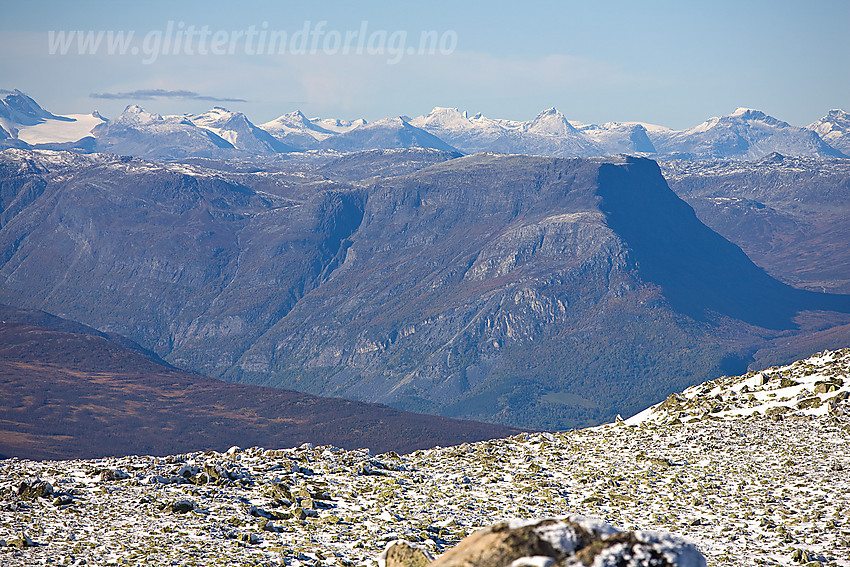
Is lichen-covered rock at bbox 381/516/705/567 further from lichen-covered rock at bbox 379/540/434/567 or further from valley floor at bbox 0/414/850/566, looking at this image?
valley floor at bbox 0/414/850/566

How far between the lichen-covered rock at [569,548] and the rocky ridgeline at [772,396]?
53.8 metres

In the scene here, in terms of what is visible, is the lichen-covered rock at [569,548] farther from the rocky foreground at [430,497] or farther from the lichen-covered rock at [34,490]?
the lichen-covered rock at [34,490]

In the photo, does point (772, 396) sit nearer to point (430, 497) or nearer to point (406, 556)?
point (430, 497)

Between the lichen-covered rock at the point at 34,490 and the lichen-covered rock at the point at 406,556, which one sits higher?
the lichen-covered rock at the point at 406,556

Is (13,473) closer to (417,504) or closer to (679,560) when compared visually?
(417,504)

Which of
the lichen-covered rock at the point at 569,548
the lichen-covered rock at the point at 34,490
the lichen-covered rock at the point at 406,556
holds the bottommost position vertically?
the lichen-covered rock at the point at 34,490

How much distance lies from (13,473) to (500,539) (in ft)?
126

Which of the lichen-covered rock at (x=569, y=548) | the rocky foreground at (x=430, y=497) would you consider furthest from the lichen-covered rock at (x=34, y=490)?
the lichen-covered rock at (x=569, y=548)

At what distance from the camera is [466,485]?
180 feet

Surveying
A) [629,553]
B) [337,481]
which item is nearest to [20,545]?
[337,481]

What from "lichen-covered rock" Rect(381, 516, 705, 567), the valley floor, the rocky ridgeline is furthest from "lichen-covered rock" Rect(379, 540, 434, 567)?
the rocky ridgeline

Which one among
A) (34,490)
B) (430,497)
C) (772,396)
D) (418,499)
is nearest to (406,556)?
(418,499)

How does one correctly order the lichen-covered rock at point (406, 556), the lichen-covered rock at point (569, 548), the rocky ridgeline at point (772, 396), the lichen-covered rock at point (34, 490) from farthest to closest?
the rocky ridgeline at point (772, 396) < the lichen-covered rock at point (34, 490) < the lichen-covered rock at point (406, 556) < the lichen-covered rock at point (569, 548)

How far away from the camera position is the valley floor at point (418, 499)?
4084 centimetres
